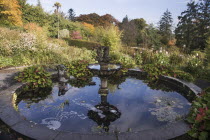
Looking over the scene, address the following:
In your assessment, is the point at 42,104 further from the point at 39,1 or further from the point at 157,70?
the point at 39,1

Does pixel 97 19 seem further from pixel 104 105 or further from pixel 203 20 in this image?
pixel 104 105

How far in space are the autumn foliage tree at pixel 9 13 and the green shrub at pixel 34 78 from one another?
44.3 feet

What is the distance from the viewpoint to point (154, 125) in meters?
2.55

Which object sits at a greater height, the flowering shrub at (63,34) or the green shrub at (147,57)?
the flowering shrub at (63,34)

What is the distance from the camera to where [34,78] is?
4082mm

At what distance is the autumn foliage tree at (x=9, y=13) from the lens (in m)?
14.3

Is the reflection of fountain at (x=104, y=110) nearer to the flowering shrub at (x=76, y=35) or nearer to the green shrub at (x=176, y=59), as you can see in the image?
the green shrub at (x=176, y=59)

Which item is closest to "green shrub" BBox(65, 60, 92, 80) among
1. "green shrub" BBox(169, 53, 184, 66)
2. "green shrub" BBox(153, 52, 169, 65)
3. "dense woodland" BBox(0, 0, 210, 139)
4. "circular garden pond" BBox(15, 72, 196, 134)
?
"dense woodland" BBox(0, 0, 210, 139)

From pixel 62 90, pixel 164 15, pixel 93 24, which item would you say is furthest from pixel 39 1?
pixel 62 90

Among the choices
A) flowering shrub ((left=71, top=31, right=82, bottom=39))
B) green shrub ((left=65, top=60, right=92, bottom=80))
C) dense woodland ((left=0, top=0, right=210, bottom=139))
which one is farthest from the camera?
flowering shrub ((left=71, top=31, right=82, bottom=39))

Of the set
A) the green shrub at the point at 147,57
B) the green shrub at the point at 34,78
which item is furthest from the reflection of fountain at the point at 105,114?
the green shrub at the point at 147,57

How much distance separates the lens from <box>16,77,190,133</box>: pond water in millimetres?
2514

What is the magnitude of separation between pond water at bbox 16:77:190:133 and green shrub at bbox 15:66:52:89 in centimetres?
34

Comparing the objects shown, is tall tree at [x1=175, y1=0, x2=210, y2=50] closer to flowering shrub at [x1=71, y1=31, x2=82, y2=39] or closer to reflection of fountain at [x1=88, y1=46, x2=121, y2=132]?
flowering shrub at [x1=71, y1=31, x2=82, y2=39]
